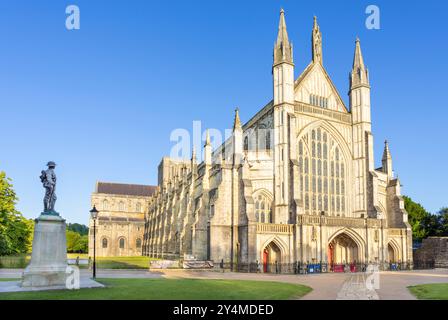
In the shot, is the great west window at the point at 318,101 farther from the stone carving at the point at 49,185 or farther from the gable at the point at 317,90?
the stone carving at the point at 49,185

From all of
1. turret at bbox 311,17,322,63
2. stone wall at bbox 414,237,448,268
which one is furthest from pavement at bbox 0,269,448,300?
turret at bbox 311,17,322,63

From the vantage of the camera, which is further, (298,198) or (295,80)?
(295,80)

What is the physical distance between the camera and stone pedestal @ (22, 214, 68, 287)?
727 inches

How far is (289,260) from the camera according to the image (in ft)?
132

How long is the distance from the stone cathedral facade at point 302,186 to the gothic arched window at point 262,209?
0.10 m

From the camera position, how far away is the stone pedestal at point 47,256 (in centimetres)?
1847

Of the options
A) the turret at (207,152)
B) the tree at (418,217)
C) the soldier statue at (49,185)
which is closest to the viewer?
the soldier statue at (49,185)

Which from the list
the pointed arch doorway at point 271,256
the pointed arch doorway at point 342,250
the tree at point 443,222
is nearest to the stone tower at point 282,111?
the pointed arch doorway at point 271,256

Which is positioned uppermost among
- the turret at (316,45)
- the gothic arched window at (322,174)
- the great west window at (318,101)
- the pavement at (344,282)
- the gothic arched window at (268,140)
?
the turret at (316,45)

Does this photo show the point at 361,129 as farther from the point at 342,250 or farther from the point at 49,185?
the point at 49,185

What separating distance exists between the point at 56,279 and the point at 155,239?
58.1 meters

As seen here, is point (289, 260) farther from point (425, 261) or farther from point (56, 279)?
point (56, 279)

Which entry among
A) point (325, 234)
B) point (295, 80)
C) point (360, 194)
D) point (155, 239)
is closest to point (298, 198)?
point (325, 234)

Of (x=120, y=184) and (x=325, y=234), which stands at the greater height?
(x=120, y=184)
